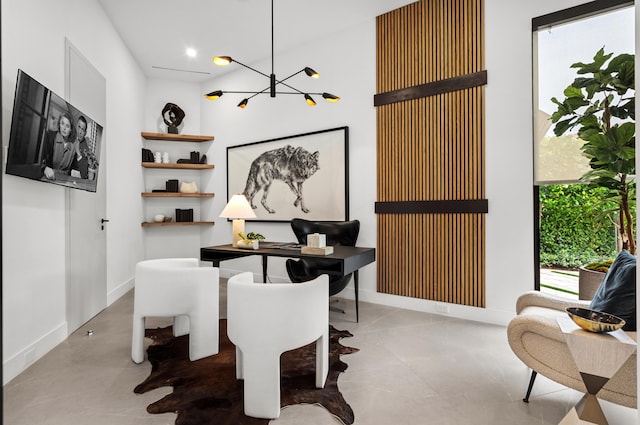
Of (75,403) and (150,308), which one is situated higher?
(150,308)

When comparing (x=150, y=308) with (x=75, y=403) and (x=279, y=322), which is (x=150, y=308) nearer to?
(x=75, y=403)

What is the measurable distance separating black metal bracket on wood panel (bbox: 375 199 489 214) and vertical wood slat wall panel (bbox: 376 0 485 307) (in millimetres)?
46

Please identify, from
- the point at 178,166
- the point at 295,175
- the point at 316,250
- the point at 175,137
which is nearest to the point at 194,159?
the point at 178,166

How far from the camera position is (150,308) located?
267cm

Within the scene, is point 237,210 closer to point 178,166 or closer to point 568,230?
point 178,166

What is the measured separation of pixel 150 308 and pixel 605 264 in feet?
11.3

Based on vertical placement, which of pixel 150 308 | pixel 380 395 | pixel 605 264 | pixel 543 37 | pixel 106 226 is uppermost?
pixel 543 37

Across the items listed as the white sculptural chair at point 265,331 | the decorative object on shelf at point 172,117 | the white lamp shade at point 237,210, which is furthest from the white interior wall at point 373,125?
the white sculptural chair at point 265,331

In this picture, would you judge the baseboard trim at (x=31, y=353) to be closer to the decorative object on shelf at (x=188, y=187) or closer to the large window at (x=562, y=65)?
the decorative object on shelf at (x=188, y=187)

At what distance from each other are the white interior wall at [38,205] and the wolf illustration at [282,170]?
6.09 feet

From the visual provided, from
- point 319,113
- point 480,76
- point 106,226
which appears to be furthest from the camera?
point 319,113

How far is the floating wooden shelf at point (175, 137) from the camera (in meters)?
5.63

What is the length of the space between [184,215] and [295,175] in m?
2.16

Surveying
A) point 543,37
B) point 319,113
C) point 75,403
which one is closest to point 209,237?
point 319,113
